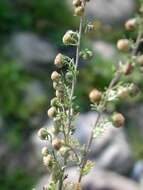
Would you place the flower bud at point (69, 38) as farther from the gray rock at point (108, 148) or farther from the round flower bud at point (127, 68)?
the gray rock at point (108, 148)

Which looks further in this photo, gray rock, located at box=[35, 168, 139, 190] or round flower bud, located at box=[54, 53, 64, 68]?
gray rock, located at box=[35, 168, 139, 190]

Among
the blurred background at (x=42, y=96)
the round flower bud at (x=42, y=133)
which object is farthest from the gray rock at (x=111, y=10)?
the round flower bud at (x=42, y=133)

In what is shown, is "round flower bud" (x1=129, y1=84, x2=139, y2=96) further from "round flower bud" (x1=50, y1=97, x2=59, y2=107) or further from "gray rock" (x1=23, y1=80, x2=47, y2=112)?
"gray rock" (x1=23, y1=80, x2=47, y2=112)

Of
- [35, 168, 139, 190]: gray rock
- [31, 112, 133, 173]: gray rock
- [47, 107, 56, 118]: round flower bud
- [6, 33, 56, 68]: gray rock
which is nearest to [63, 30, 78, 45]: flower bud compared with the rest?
[47, 107, 56, 118]: round flower bud

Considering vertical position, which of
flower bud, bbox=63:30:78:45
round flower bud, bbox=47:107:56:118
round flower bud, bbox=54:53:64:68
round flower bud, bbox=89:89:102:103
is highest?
flower bud, bbox=63:30:78:45

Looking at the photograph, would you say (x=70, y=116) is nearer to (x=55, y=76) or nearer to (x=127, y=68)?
(x=55, y=76)
